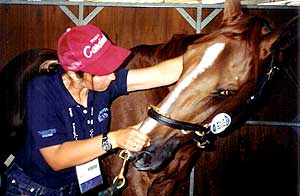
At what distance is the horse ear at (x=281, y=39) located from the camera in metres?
0.84

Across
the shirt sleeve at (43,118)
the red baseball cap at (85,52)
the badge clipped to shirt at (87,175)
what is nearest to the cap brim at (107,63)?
the red baseball cap at (85,52)

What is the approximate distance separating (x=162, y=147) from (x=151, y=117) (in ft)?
0.26

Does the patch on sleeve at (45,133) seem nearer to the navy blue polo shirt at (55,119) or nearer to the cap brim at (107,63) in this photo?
the navy blue polo shirt at (55,119)

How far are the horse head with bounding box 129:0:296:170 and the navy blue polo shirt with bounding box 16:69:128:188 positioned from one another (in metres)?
0.12

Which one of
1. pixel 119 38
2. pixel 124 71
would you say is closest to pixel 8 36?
pixel 119 38

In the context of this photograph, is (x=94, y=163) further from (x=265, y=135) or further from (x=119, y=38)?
(x=265, y=135)

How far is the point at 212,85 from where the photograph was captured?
2.72 ft

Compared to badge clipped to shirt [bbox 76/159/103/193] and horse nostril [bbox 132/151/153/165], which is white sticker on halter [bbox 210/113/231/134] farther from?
badge clipped to shirt [bbox 76/159/103/193]

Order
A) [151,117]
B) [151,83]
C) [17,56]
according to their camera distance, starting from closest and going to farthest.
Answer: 1. [151,117]
2. [151,83]
3. [17,56]

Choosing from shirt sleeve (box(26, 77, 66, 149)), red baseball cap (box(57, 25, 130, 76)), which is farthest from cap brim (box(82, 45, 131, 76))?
shirt sleeve (box(26, 77, 66, 149))

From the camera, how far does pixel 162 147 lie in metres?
0.87

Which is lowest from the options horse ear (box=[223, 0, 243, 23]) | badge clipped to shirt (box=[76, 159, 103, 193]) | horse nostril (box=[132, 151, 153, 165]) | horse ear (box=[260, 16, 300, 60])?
badge clipped to shirt (box=[76, 159, 103, 193])

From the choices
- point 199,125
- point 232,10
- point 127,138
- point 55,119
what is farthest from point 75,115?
point 232,10

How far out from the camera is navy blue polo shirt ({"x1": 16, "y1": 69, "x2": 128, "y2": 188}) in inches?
31.5
